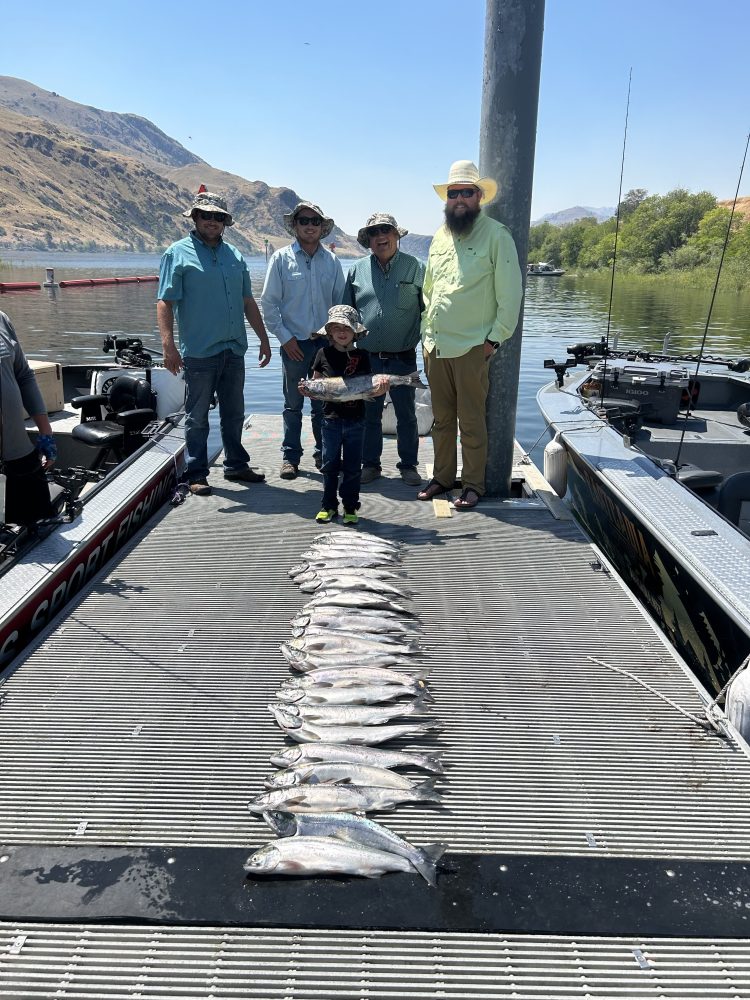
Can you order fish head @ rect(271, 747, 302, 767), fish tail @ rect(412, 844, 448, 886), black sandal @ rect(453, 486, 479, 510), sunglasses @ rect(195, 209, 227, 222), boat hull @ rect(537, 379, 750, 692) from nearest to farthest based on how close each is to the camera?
fish tail @ rect(412, 844, 448, 886) → fish head @ rect(271, 747, 302, 767) → boat hull @ rect(537, 379, 750, 692) → sunglasses @ rect(195, 209, 227, 222) → black sandal @ rect(453, 486, 479, 510)

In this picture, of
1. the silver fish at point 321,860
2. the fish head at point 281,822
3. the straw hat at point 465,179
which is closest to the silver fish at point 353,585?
the fish head at point 281,822

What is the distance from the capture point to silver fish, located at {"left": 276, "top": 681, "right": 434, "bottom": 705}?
10.7ft

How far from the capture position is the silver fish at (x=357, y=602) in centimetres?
413

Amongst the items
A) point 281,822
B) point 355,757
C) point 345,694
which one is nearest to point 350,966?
point 281,822

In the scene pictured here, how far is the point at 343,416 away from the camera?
5219 mm

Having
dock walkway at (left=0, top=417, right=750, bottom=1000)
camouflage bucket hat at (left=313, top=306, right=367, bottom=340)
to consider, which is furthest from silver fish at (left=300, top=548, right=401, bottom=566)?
camouflage bucket hat at (left=313, top=306, right=367, bottom=340)

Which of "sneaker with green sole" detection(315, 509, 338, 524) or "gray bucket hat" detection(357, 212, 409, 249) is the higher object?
"gray bucket hat" detection(357, 212, 409, 249)

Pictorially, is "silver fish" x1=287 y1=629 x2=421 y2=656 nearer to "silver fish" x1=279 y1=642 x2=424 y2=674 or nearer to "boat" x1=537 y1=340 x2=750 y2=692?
"silver fish" x1=279 y1=642 x2=424 y2=674

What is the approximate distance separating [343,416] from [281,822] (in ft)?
10.9

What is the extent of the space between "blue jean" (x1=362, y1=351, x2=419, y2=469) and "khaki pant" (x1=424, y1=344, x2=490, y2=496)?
296 millimetres

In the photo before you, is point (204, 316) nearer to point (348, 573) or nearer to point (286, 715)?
point (348, 573)

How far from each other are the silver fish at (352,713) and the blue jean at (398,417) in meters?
3.18

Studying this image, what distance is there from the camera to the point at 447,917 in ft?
7.12

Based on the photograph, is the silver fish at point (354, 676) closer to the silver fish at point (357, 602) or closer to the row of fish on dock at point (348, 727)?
the row of fish on dock at point (348, 727)
